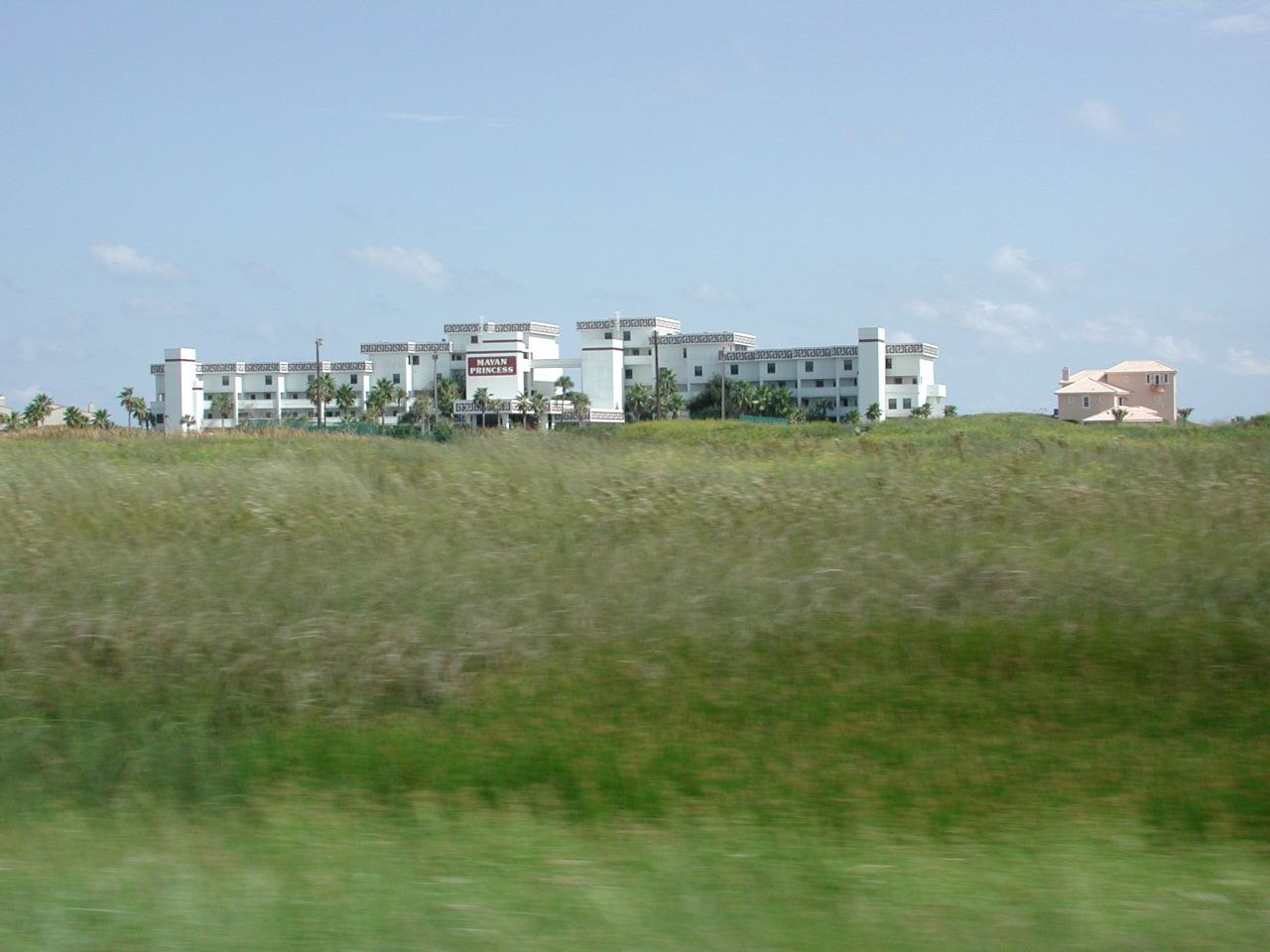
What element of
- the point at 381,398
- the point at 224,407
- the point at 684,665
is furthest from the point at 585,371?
the point at 684,665

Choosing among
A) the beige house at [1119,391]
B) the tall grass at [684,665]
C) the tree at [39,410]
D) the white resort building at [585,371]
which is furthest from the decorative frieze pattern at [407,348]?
the tall grass at [684,665]

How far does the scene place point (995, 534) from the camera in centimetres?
1214

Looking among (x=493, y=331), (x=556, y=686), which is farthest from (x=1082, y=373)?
(x=556, y=686)

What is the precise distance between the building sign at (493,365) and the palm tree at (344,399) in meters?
17.2

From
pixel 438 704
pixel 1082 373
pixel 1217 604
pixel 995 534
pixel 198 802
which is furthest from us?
pixel 1082 373

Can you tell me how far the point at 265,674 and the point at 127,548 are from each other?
557 cm

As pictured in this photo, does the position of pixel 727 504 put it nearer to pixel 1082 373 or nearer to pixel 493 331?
pixel 1082 373

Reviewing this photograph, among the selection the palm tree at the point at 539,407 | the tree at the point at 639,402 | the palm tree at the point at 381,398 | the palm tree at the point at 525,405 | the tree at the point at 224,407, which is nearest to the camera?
the palm tree at the point at 539,407

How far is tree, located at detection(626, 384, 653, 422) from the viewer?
105 meters

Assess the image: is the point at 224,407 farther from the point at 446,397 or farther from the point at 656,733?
the point at 656,733

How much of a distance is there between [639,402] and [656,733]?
3857 inches

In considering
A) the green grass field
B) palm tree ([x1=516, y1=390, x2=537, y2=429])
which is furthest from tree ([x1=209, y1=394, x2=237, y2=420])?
the green grass field

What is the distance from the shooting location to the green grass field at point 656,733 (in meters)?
4.88

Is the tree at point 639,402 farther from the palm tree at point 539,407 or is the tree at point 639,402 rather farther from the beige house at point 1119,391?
the beige house at point 1119,391
